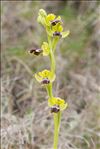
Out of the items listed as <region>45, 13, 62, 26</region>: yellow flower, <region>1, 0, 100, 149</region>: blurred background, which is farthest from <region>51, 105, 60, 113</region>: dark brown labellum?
<region>1, 0, 100, 149</region>: blurred background

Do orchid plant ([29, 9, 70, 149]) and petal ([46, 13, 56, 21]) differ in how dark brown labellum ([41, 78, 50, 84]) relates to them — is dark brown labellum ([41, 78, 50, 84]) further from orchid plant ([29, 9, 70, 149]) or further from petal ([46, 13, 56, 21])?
petal ([46, 13, 56, 21])

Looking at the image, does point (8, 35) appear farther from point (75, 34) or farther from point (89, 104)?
point (89, 104)

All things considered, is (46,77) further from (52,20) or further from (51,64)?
(52,20)

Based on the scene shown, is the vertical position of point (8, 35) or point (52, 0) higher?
point (52, 0)

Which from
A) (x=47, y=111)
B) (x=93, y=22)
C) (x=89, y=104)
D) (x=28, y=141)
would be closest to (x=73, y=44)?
(x=93, y=22)

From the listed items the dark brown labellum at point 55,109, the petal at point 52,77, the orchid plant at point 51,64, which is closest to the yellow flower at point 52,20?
the orchid plant at point 51,64

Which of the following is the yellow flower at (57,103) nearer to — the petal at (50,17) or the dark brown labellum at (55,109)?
the dark brown labellum at (55,109)

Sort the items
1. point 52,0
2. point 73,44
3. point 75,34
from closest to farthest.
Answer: point 73,44 < point 75,34 < point 52,0

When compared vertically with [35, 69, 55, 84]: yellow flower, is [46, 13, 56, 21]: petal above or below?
above

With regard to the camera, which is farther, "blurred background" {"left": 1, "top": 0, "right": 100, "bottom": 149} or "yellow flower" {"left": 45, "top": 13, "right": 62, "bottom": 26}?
"blurred background" {"left": 1, "top": 0, "right": 100, "bottom": 149}
